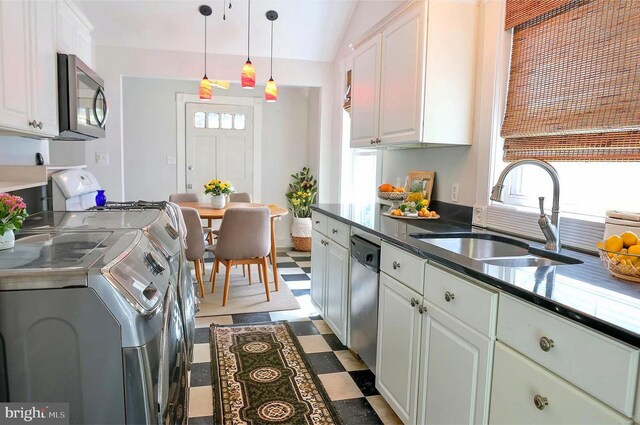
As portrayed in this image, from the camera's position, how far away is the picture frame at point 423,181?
276 cm

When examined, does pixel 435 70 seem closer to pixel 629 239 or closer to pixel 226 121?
pixel 629 239

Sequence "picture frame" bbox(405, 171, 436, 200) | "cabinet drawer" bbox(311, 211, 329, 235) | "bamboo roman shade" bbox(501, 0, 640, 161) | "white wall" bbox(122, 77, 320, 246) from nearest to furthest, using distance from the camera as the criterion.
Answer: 1. "bamboo roman shade" bbox(501, 0, 640, 161)
2. "picture frame" bbox(405, 171, 436, 200)
3. "cabinet drawer" bbox(311, 211, 329, 235)
4. "white wall" bbox(122, 77, 320, 246)

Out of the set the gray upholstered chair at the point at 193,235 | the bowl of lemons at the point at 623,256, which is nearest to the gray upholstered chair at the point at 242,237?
the gray upholstered chair at the point at 193,235

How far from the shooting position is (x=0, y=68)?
170 centimetres

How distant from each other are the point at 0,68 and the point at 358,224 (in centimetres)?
171

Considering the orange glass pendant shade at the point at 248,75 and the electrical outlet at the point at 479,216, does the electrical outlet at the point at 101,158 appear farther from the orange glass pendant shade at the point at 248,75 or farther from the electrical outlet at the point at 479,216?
the electrical outlet at the point at 479,216

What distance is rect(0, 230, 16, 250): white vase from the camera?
119 centimetres

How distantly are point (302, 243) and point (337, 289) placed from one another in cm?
298

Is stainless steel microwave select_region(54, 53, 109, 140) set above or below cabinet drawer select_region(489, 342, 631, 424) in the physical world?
above

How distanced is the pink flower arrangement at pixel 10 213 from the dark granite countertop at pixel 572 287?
1.33 meters

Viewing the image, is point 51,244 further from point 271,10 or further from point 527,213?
point 271,10

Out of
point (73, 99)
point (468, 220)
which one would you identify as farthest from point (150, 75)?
point (468, 220)

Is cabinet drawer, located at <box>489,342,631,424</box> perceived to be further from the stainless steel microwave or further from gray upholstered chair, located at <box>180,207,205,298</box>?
gray upholstered chair, located at <box>180,207,205,298</box>

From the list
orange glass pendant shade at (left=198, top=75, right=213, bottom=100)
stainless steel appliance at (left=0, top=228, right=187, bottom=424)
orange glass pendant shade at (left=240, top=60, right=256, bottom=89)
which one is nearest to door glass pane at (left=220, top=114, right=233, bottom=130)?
orange glass pendant shade at (left=198, top=75, right=213, bottom=100)
